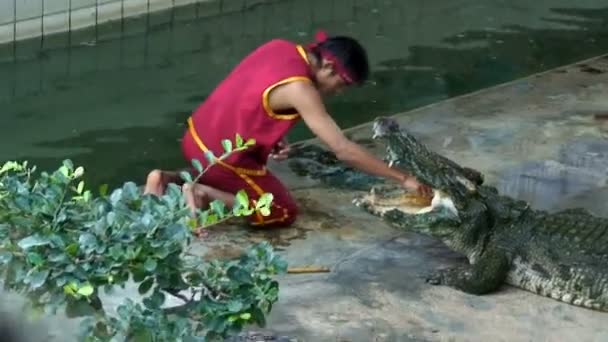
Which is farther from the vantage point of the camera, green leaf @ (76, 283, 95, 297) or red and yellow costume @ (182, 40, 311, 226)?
red and yellow costume @ (182, 40, 311, 226)

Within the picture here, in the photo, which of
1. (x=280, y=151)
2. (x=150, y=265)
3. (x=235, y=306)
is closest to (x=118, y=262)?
(x=150, y=265)

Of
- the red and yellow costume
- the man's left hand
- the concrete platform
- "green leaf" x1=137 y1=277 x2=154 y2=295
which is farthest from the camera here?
the man's left hand

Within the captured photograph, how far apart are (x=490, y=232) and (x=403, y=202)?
0.38 metres

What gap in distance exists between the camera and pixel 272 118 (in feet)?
15.7

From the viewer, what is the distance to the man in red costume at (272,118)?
15.0ft

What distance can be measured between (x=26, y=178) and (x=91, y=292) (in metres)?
0.46

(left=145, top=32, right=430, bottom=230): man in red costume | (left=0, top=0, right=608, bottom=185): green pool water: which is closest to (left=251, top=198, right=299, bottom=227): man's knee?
(left=145, top=32, right=430, bottom=230): man in red costume

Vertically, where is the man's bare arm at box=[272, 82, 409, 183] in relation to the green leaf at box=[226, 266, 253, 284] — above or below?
below

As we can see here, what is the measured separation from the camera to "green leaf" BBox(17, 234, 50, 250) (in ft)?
8.71

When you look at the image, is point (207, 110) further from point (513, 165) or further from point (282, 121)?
point (513, 165)

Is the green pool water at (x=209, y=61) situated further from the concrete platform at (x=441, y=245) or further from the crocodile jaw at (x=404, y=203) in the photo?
the crocodile jaw at (x=404, y=203)

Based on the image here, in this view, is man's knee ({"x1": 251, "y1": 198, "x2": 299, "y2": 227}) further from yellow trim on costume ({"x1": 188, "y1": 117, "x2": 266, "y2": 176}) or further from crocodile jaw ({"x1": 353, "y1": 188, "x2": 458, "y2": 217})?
crocodile jaw ({"x1": 353, "y1": 188, "x2": 458, "y2": 217})

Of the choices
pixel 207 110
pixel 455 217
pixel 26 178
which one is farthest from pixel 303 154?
pixel 26 178

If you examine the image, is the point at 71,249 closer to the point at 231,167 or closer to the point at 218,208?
the point at 218,208
